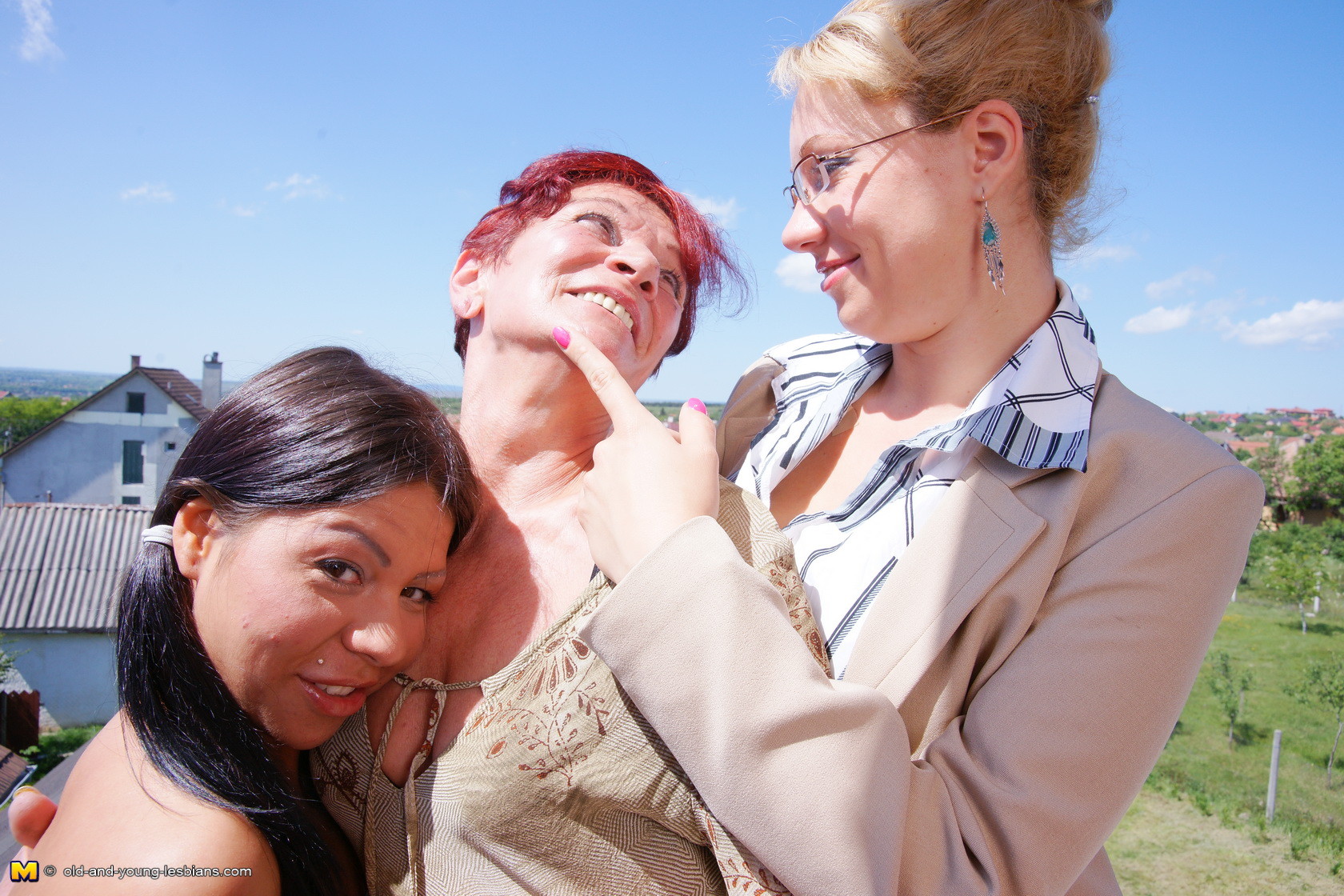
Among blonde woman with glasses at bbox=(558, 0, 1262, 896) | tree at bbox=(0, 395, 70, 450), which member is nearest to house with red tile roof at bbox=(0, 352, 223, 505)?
blonde woman with glasses at bbox=(558, 0, 1262, 896)

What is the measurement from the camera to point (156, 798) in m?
1.46

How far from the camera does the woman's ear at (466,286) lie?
2432 millimetres

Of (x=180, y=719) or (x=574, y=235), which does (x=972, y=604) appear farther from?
(x=180, y=719)

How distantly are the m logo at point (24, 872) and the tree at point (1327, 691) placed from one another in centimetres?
2412

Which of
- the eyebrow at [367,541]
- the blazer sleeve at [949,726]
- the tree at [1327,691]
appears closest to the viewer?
the blazer sleeve at [949,726]

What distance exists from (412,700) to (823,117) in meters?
1.72

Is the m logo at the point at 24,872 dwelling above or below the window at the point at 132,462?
above

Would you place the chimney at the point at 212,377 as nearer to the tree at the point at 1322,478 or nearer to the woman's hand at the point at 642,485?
the woman's hand at the point at 642,485

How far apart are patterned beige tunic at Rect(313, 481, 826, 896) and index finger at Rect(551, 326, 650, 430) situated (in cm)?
31

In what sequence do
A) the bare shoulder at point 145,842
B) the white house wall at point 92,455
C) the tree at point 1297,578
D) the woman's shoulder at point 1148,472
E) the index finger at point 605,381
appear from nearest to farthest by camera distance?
1. the bare shoulder at point 145,842
2. the woman's shoulder at point 1148,472
3. the index finger at point 605,381
4. the white house wall at point 92,455
5. the tree at point 1297,578

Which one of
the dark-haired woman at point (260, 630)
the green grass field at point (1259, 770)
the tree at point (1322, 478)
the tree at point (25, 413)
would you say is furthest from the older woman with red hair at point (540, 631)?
the tree at point (25, 413)

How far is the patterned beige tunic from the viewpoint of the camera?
1419 mm

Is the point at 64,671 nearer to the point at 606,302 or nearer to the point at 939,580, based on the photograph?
the point at 606,302

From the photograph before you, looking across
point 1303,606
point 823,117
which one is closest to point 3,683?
point 823,117
